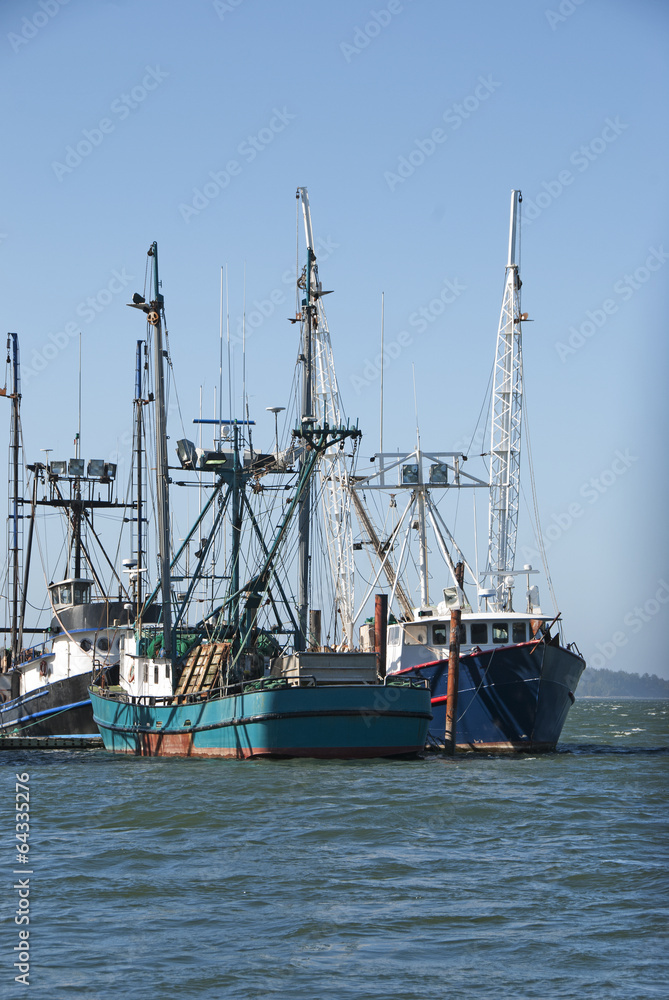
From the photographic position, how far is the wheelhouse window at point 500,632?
38.2 metres

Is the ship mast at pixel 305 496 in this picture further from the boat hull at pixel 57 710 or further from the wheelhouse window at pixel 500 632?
the boat hull at pixel 57 710

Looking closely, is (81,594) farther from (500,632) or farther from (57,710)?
(500,632)

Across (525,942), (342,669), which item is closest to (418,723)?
(342,669)

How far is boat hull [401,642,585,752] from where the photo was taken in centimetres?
3612

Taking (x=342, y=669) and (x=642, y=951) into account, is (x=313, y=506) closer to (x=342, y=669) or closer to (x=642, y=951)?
(x=342, y=669)

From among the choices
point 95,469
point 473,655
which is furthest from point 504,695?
point 95,469

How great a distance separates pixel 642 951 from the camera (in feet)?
43.8

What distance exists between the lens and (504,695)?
120ft

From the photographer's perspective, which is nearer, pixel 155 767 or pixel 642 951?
pixel 642 951

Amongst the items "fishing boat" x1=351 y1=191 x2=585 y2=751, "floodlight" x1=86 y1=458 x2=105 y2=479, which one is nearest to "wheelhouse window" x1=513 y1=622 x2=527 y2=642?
"fishing boat" x1=351 y1=191 x2=585 y2=751

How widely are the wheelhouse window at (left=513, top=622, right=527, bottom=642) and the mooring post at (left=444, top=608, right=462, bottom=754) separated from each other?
347 cm

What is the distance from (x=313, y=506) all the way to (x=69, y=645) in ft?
41.1

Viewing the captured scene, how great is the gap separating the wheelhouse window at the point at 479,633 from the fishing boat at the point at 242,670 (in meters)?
3.61

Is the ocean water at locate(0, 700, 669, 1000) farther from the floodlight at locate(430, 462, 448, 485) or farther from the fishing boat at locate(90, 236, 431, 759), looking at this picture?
the floodlight at locate(430, 462, 448, 485)
